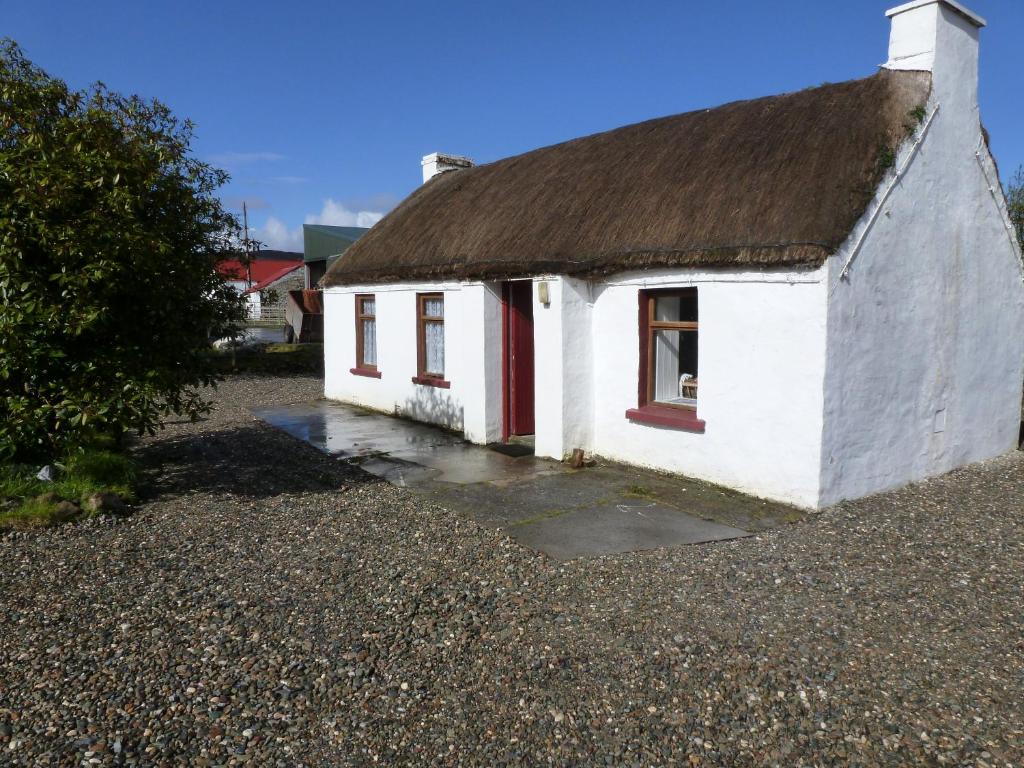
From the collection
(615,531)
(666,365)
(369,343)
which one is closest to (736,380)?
(666,365)

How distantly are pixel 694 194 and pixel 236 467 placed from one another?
6262 millimetres

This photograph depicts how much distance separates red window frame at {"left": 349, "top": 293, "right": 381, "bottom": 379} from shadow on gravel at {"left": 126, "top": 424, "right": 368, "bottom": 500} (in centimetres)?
326

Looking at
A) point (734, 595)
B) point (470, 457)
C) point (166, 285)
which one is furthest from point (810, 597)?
point (166, 285)

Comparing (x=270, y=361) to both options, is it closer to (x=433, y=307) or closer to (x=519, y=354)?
(x=433, y=307)

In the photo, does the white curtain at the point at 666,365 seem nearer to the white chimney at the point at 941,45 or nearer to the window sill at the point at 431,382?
the white chimney at the point at 941,45

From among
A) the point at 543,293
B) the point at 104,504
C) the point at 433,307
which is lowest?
the point at 104,504

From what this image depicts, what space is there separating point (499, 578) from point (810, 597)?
86.0 inches

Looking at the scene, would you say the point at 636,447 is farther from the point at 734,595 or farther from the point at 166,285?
the point at 166,285

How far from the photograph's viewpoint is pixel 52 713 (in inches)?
154

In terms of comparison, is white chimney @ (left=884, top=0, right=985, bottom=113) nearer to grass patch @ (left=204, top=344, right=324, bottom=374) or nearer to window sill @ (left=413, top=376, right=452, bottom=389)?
window sill @ (left=413, top=376, right=452, bottom=389)

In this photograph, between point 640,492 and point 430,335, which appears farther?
point 430,335

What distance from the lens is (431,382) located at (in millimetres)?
12789

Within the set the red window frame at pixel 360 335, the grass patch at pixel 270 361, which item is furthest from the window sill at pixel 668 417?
the grass patch at pixel 270 361

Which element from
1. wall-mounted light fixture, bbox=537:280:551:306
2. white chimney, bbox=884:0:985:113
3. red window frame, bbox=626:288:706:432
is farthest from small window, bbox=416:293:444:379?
white chimney, bbox=884:0:985:113
